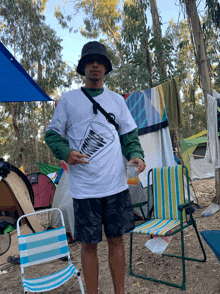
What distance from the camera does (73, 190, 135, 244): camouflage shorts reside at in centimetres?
153

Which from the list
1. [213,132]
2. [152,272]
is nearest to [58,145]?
[152,272]

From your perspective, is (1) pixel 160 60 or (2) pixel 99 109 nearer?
(2) pixel 99 109

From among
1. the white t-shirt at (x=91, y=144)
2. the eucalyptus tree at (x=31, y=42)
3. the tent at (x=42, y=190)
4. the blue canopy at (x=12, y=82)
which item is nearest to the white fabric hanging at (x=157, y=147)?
the blue canopy at (x=12, y=82)

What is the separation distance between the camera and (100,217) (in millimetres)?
1562

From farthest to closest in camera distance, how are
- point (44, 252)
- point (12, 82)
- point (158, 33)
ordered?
point (158, 33), point (12, 82), point (44, 252)

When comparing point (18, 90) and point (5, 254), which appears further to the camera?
point (5, 254)

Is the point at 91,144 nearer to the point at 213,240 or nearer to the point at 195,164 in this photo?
the point at 213,240

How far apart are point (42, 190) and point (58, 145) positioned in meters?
6.01

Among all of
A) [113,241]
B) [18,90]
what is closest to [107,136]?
[113,241]

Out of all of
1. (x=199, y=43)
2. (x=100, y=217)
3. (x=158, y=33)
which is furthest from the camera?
(x=158, y=33)

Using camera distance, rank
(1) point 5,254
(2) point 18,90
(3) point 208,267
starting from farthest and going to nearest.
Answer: (1) point 5,254 < (2) point 18,90 < (3) point 208,267

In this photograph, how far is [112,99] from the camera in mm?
1710

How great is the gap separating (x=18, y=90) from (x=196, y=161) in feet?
30.9

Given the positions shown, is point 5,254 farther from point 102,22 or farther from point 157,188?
point 102,22
